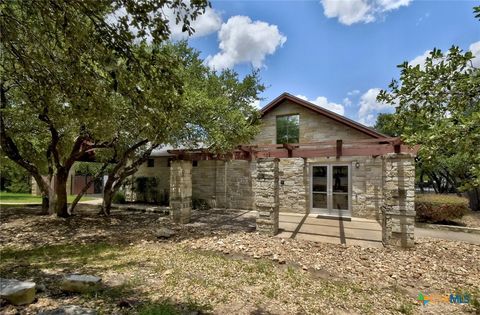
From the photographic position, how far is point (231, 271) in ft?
18.4

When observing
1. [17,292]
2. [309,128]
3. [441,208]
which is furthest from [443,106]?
[309,128]

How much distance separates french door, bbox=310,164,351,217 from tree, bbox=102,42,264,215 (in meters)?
3.98

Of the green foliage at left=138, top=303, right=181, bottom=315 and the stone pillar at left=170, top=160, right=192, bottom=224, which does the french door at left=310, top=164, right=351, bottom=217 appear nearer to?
the stone pillar at left=170, top=160, right=192, bottom=224

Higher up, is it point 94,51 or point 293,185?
point 94,51

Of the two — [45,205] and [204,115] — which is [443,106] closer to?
[204,115]

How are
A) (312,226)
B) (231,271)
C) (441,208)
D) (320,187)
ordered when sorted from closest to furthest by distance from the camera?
(231,271) → (312,226) → (441,208) → (320,187)

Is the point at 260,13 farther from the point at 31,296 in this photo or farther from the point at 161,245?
the point at 31,296

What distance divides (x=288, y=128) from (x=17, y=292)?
11.8 meters

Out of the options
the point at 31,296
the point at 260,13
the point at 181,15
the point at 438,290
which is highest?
the point at 260,13

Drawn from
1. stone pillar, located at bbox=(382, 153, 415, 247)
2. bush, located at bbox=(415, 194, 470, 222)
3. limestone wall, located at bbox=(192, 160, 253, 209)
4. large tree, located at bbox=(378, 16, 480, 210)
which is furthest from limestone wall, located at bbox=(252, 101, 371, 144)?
large tree, located at bbox=(378, 16, 480, 210)

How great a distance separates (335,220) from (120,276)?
342 inches

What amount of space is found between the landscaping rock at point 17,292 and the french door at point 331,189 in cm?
1104

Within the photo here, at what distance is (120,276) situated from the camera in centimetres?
520

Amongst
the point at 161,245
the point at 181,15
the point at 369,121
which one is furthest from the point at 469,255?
the point at 369,121
